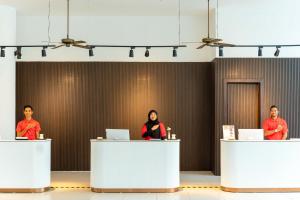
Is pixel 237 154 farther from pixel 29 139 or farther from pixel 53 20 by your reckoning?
pixel 53 20

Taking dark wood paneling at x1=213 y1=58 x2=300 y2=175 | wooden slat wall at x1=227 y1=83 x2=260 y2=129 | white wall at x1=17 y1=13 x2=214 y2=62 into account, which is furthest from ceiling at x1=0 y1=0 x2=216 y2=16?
wooden slat wall at x1=227 y1=83 x2=260 y2=129

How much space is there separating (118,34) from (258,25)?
11.3ft

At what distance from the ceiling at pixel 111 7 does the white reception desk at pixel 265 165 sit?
373cm

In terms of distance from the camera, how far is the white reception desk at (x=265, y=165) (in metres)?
9.69

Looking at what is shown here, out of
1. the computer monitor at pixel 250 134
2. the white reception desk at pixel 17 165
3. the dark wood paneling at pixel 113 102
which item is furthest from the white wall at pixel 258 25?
the white reception desk at pixel 17 165

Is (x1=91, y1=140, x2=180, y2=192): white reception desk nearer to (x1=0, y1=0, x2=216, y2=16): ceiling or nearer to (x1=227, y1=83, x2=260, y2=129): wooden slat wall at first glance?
(x1=227, y1=83, x2=260, y2=129): wooden slat wall

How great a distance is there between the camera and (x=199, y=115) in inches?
513

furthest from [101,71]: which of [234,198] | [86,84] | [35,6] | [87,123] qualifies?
[234,198]

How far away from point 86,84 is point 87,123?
982 millimetres

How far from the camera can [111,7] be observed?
12.1 meters

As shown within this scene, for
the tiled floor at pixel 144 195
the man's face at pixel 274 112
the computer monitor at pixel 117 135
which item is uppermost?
the man's face at pixel 274 112

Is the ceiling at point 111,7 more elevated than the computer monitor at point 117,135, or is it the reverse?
the ceiling at point 111,7

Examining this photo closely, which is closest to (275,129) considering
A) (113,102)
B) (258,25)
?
(258,25)

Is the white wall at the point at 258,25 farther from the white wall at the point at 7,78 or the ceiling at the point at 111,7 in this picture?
the white wall at the point at 7,78
